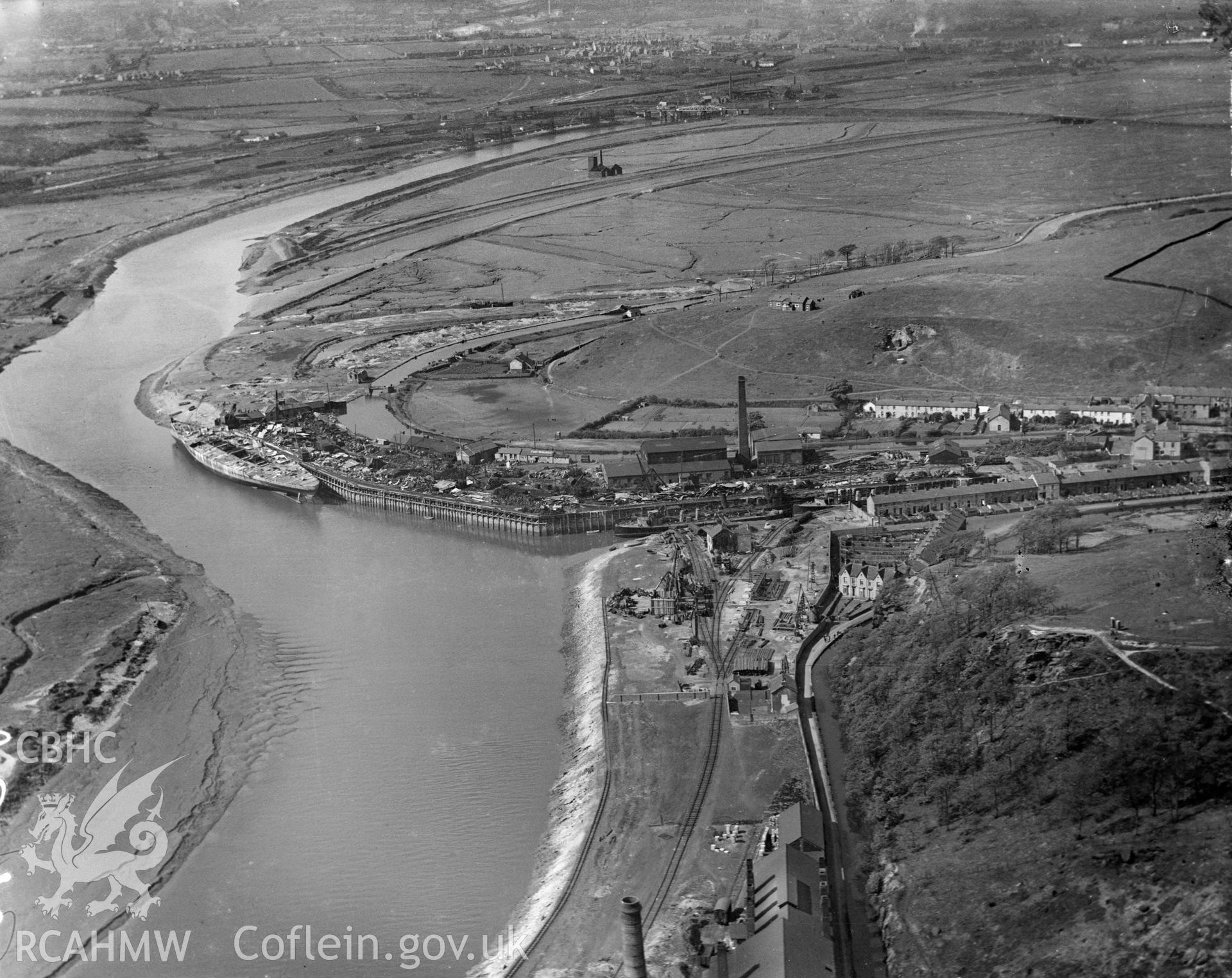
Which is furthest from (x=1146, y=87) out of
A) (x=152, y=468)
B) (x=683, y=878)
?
(x=683, y=878)

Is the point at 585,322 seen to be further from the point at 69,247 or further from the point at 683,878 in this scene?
the point at 683,878

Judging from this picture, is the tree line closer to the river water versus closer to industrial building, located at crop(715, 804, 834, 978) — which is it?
industrial building, located at crop(715, 804, 834, 978)

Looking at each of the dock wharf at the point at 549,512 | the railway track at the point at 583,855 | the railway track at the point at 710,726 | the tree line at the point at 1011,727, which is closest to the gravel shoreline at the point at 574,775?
the railway track at the point at 583,855

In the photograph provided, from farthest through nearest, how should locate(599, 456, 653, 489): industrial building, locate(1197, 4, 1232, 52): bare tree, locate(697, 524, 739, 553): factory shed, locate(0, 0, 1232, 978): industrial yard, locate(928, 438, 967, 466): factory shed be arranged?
locate(599, 456, 653, 489): industrial building
locate(928, 438, 967, 466): factory shed
locate(697, 524, 739, 553): factory shed
locate(1197, 4, 1232, 52): bare tree
locate(0, 0, 1232, 978): industrial yard

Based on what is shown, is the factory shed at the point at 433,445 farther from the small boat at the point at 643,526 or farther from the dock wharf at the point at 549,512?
the small boat at the point at 643,526

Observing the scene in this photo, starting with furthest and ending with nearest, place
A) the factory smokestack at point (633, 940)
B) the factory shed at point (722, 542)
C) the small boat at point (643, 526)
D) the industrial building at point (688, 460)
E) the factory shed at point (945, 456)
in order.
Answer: the industrial building at point (688, 460), the factory shed at point (945, 456), the small boat at point (643, 526), the factory shed at point (722, 542), the factory smokestack at point (633, 940)

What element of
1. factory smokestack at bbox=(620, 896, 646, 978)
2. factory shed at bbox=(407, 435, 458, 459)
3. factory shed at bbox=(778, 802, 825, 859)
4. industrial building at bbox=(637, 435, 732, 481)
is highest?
factory smokestack at bbox=(620, 896, 646, 978)

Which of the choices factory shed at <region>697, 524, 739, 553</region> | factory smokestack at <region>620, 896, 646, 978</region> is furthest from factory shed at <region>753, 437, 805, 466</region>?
factory smokestack at <region>620, 896, 646, 978</region>

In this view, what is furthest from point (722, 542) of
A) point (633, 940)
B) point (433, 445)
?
point (633, 940)
